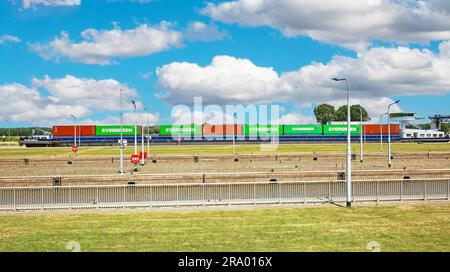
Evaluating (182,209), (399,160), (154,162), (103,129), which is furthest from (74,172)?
(103,129)

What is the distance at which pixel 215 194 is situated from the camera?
22688 mm

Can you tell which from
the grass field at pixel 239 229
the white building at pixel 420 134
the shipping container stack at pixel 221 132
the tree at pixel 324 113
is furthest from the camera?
the tree at pixel 324 113

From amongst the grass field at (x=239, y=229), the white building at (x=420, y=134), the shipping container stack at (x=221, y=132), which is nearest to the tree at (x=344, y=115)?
the white building at (x=420, y=134)

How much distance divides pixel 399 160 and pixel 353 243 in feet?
127

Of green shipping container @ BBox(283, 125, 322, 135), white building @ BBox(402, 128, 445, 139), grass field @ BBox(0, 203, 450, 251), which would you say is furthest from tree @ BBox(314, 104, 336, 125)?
grass field @ BBox(0, 203, 450, 251)

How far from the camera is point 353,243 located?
1414cm

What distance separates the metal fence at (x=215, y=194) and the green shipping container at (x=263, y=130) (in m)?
80.2

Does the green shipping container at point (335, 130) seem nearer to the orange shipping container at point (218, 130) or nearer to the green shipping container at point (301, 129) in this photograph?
the green shipping container at point (301, 129)

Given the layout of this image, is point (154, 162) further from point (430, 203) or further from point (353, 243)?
point (353, 243)

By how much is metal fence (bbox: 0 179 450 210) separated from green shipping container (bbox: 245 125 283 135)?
80206 millimetres

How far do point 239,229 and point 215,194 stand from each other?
678 centimetres

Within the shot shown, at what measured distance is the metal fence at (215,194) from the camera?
69.8ft

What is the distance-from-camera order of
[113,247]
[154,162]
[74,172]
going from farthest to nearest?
[154,162] → [74,172] → [113,247]
